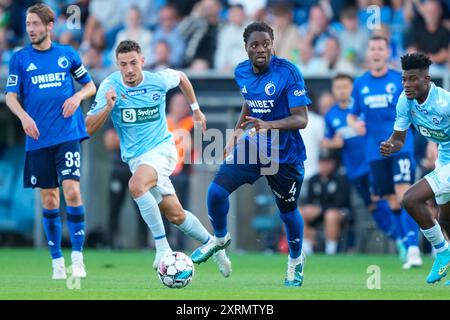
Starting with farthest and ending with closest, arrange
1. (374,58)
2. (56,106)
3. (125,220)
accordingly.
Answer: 1. (125,220)
2. (374,58)
3. (56,106)

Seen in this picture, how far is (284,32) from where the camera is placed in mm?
19297

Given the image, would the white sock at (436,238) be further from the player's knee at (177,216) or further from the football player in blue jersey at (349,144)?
the football player in blue jersey at (349,144)

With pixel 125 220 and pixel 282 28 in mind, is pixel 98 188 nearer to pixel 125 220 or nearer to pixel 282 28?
pixel 125 220

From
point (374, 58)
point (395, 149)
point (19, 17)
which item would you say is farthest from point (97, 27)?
point (395, 149)

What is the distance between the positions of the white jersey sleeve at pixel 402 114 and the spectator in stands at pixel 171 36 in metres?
8.65

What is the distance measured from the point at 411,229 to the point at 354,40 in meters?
5.18

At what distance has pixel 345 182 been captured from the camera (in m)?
18.6

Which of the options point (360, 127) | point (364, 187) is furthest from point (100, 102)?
point (364, 187)

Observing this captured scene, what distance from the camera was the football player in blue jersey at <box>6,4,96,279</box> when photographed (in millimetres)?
12078

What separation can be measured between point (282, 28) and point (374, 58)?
4373mm

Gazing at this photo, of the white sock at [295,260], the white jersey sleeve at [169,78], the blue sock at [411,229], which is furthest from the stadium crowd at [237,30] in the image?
the white sock at [295,260]

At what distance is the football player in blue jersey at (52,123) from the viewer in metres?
12.1

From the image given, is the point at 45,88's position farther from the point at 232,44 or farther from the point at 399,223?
the point at 232,44

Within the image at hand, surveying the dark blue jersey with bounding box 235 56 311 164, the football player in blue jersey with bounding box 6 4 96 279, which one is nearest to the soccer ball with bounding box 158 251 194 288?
the dark blue jersey with bounding box 235 56 311 164
